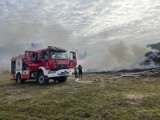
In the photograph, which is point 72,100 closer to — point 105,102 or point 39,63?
point 105,102

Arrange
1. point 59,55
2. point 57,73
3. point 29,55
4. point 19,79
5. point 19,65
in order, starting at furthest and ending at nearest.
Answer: point 19,79 < point 19,65 < point 29,55 < point 59,55 < point 57,73

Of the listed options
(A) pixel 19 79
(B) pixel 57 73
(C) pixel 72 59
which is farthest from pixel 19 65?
(C) pixel 72 59

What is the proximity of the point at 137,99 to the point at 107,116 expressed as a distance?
10.7 feet

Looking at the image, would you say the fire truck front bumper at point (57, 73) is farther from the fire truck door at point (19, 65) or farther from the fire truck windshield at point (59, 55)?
the fire truck door at point (19, 65)

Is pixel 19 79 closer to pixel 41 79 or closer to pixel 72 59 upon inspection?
pixel 41 79

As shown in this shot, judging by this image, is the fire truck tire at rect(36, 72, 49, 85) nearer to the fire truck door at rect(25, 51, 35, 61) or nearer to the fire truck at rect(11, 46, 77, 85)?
the fire truck at rect(11, 46, 77, 85)

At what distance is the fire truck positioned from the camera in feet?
65.7

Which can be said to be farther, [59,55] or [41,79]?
[41,79]

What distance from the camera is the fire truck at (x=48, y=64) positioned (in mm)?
20031

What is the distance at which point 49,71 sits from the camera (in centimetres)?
2009

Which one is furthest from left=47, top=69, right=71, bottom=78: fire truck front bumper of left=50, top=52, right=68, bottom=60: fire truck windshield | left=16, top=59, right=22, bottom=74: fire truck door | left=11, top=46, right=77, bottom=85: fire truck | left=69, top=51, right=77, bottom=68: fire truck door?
left=16, top=59, right=22, bottom=74: fire truck door

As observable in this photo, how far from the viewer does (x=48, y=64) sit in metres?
20.0

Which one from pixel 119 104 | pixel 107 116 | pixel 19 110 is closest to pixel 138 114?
pixel 107 116

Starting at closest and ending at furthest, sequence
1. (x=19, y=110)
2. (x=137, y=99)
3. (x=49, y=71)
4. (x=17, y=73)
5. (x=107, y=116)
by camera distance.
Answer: (x=107, y=116)
(x=19, y=110)
(x=137, y=99)
(x=49, y=71)
(x=17, y=73)
